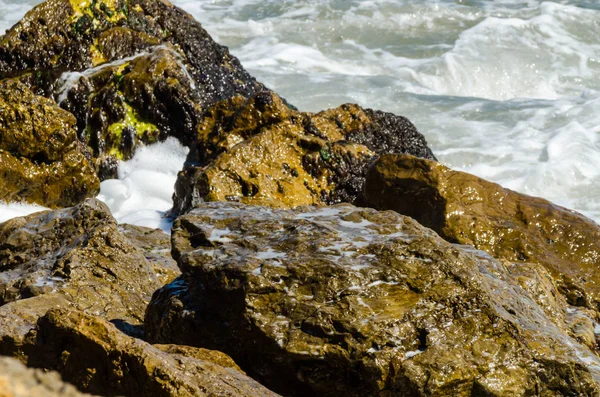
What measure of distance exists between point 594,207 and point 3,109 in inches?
251

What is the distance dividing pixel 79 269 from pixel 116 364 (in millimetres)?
1617

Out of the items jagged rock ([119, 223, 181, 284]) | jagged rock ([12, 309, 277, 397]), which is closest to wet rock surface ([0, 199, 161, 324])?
jagged rock ([119, 223, 181, 284])

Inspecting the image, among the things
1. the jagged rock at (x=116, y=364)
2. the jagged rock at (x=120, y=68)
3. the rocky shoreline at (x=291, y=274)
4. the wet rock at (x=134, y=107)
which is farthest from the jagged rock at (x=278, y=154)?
the jagged rock at (x=116, y=364)

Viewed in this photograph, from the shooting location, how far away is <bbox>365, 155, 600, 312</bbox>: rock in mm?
5691

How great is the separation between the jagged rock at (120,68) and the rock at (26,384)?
7.43m

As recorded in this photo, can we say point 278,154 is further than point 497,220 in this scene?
Yes

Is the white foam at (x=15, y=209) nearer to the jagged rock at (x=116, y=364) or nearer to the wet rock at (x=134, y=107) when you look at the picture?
the wet rock at (x=134, y=107)

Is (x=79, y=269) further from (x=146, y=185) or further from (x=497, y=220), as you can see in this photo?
(x=146, y=185)

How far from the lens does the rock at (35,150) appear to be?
721 centimetres

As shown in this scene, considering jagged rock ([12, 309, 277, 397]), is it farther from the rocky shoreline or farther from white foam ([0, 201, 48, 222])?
white foam ([0, 201, 48, 222])

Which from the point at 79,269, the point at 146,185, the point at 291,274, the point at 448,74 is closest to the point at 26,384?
the point at 291,274

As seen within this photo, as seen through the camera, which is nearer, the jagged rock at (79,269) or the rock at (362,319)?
the rock at (362,319)

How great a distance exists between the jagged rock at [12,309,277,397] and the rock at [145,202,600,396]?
0.79ft

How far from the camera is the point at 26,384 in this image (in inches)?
40.4
